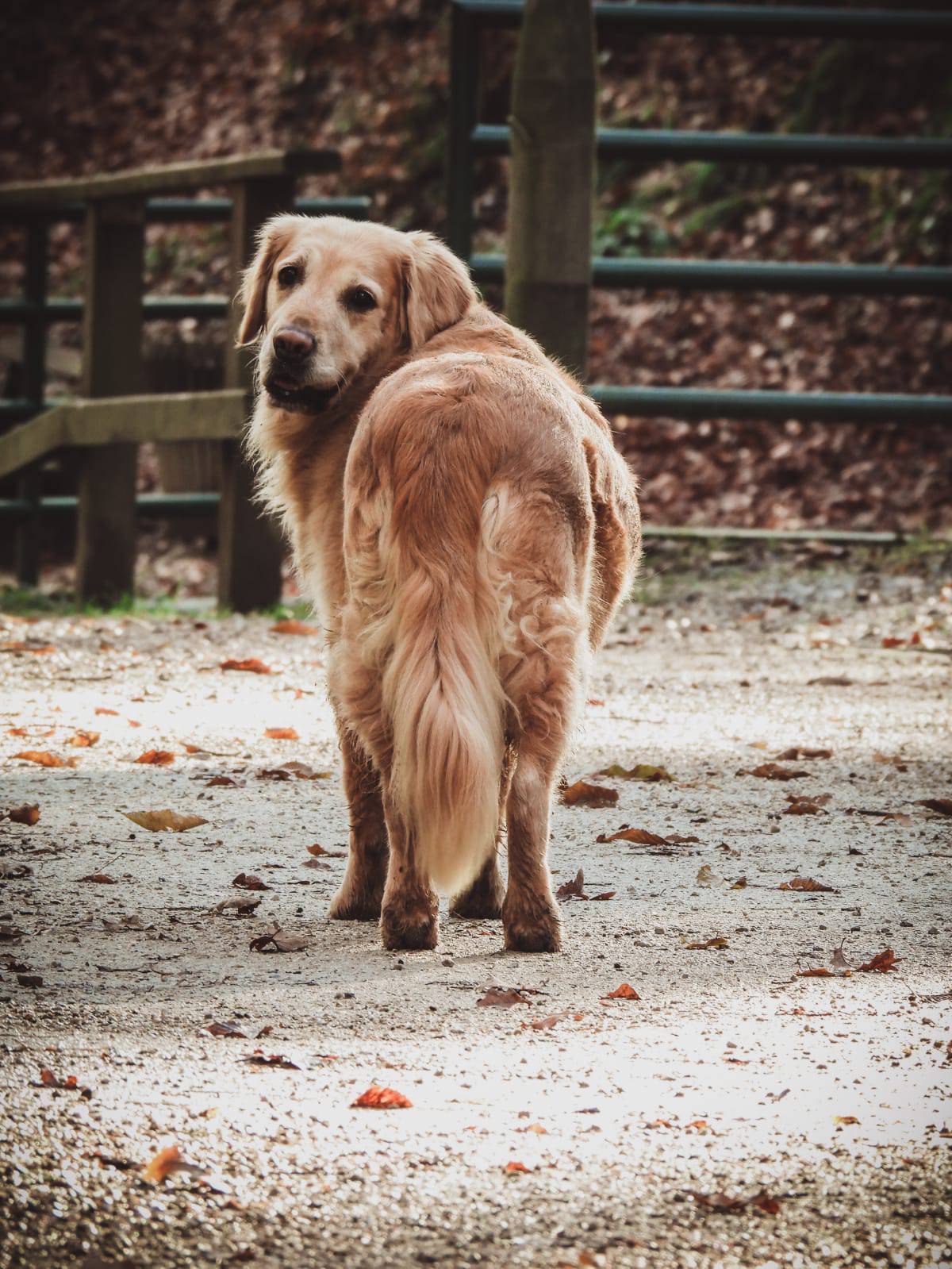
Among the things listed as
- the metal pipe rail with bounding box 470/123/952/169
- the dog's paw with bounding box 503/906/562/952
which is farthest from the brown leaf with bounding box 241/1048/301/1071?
the metal pipe rail with bounding box 470/123/952/169

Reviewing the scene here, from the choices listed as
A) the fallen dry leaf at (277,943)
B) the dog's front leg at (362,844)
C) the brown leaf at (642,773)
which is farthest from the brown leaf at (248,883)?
the brown leaf at (642,773)

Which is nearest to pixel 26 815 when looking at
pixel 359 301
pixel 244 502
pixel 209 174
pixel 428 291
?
pixel 359 301

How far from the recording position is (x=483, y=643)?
2.97 metres

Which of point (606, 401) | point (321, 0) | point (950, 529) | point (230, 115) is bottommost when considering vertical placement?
point (950, 529)

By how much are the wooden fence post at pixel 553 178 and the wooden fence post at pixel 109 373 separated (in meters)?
1.88

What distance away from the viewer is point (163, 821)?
12.8ft

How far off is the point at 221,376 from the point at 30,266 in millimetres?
Result: 1409

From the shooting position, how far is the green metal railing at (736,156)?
302 inches

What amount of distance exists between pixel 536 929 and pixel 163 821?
1.21m

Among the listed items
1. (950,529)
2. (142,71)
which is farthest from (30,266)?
(142,71)

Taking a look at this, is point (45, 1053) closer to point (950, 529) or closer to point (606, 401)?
point (606, 401)

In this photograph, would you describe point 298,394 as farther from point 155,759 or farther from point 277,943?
point 155,759

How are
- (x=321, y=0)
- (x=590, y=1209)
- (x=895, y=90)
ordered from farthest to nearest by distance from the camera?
(x=321, y=0) → (x=895, y=90) → (x=590, y=1209)

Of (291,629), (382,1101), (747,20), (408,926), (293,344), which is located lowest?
(291,629)
